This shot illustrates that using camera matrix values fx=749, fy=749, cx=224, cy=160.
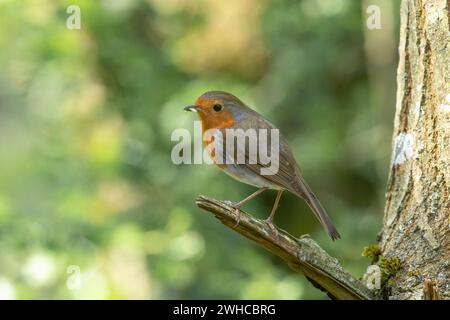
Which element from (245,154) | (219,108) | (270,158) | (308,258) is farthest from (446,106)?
(219,108)

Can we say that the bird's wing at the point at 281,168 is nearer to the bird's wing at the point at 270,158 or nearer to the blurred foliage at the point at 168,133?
the bird's wing at the point at 270,158

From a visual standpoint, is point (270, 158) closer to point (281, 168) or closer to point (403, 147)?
point (281, 168)

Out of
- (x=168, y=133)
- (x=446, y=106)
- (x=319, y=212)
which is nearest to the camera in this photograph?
(x=446, y=106)

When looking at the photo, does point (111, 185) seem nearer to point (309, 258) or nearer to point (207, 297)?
point (207, 297)

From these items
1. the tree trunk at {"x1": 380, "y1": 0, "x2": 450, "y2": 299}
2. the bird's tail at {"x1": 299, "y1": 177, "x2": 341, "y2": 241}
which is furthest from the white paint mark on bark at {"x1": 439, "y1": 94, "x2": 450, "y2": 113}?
the bird's tail at {"x1": 299, "y1": 177, "x2": 341, "y2": 241}

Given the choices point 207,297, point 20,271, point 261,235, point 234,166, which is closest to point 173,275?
point 207,297

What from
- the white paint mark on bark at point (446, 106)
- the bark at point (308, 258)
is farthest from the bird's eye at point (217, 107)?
the white paint mark on bark at point (446, 106)
